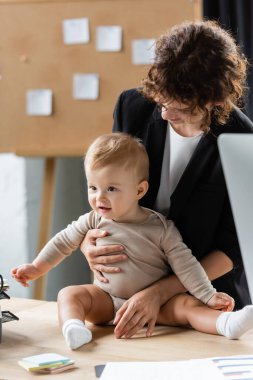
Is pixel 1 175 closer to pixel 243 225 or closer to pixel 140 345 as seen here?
pixel 140 345

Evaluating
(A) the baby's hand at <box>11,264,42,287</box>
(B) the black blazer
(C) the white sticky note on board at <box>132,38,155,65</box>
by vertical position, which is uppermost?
(C) the white sticky note on board at <box>132,38,155,65</box>

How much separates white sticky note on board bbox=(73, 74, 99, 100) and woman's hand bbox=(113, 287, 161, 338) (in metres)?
1.54

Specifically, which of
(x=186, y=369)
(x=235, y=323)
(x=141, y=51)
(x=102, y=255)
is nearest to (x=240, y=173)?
(x=186, y=369)

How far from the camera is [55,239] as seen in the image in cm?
179

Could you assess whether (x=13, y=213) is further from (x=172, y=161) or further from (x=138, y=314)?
(x=138, y=314)

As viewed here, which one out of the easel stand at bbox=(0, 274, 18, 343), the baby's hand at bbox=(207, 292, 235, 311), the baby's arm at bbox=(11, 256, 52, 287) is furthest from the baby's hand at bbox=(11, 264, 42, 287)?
the baby's hand at bbox=(207, 292, 235, 311)

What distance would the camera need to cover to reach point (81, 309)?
1573 millimetres

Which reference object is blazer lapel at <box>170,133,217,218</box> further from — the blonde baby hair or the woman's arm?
the woman's arm

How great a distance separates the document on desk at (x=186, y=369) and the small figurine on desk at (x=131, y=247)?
0.27 meters

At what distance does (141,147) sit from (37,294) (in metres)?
1.57

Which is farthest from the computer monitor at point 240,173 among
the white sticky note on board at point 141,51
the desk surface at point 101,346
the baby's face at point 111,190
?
the white sticky note on board at point 141,51

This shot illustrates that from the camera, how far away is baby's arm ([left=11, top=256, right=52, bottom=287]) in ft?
5.79

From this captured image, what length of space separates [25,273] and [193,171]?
0.49 m

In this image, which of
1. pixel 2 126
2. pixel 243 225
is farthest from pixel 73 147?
pixel 243 225
